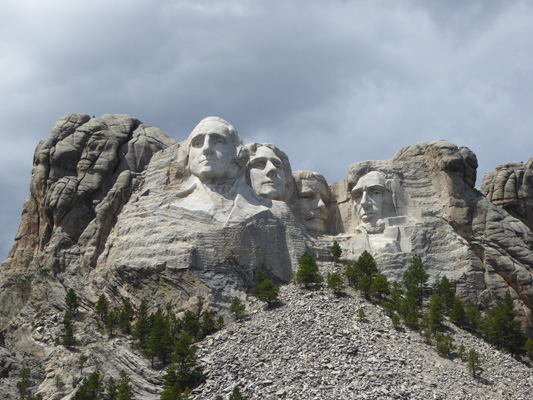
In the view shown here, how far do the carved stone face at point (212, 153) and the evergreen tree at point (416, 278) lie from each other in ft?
24.4

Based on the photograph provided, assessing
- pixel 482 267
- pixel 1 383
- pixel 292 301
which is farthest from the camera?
pixel 482 267

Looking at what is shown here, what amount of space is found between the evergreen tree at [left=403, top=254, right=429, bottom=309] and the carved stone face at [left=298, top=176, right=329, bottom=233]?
4722 mm

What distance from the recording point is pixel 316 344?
3712cm

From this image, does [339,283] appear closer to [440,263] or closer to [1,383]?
[440,263]

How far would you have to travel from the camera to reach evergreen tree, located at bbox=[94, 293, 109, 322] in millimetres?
39812

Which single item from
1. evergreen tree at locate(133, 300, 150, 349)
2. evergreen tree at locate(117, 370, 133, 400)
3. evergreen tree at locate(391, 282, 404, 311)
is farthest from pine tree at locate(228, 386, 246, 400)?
evergreen tree at locate(391, 282, 404, 311)

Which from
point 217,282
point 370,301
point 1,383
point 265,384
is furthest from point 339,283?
point 1,383

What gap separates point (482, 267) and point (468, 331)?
3.29 metres

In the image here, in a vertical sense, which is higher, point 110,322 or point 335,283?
point 335,283

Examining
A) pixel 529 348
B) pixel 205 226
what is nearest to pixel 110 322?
pixel 205 226

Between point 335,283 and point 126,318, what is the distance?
24.2ft

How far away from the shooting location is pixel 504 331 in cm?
4088

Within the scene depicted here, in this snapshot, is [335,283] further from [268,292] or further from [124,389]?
[124,389]

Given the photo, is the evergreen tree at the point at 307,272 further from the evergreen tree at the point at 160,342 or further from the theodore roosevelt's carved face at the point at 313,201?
the evergreen tree at the point at 160,342
